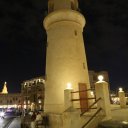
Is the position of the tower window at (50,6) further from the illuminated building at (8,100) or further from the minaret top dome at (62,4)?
the illuminated building at (8,100)

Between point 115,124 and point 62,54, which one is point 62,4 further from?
point 115,124

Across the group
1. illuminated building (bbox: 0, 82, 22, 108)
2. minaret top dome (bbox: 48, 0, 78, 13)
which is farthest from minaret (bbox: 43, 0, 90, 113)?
illuminated building (bbox: 0, 82, 22, 108)

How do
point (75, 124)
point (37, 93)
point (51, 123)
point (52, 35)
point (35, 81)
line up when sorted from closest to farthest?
point (75, 124)
point (51, 123)
point (52, 35)
point (37, 93)
point (35, 81)

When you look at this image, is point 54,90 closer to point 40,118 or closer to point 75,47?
point 40,118

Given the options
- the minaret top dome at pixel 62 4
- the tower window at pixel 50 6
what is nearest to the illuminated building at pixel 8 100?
the tower window at pixel 50 6

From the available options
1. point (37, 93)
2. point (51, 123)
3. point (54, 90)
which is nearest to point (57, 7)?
point (54, 90)

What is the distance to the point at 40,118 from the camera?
13773 mm

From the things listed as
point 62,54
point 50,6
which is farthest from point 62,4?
point 62,54

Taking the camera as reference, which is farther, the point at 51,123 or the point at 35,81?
the point at 35,81

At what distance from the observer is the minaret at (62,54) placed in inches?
560

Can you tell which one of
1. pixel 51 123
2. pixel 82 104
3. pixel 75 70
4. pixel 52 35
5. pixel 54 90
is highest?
pixel 52 35

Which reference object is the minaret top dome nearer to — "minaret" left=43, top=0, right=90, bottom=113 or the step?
"minaret" left=43, top=0, right=90, bottom=113

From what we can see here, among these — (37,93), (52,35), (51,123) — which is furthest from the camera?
(37,93)

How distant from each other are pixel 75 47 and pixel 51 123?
6.60 meters
